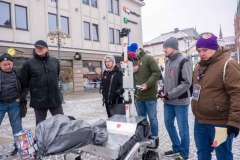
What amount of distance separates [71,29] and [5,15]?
18.2 feet

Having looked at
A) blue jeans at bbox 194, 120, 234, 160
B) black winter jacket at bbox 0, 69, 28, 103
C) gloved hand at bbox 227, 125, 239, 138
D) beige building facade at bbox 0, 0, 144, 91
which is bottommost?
blue jeans at bbox 194, 120, 234, 160

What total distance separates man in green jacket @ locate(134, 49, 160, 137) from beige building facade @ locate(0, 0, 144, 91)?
29.0 ft

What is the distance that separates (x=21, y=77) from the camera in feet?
14.3

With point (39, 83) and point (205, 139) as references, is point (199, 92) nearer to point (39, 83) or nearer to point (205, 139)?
point (205, 139)

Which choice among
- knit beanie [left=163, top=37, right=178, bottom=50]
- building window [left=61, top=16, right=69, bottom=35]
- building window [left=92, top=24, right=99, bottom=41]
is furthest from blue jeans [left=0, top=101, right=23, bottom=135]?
building window [left=92, top=24, right=99, bottom=41]

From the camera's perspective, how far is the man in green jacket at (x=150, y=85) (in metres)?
4.60

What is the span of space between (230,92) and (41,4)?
707 inches

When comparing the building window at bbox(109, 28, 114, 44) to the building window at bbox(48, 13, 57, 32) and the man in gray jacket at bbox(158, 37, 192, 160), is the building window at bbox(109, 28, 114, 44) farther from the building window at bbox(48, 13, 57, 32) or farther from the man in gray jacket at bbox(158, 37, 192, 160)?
the man in gray jacket at bbox(158, 37, 192, 160)

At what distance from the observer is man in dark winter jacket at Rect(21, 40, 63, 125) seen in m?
4.22

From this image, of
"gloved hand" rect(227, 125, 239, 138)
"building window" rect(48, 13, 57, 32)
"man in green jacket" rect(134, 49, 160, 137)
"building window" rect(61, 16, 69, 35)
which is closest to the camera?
"gloved hand" rect(227, 125, 239, 138)

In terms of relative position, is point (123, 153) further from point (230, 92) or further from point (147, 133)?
point (230, 92)

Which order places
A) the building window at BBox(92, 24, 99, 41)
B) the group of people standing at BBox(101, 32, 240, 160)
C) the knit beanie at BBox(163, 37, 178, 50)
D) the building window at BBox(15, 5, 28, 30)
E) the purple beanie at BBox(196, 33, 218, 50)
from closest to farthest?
the group of people standing at BBox(101, 32, 240, 160), the purple beanie at BBox(196, 33, 218, 50), the knit beanie at BBox(163, 37, 178, 50), the building window at BBox(15, 5, 28, 30), the building window at BBox(92, 24, 99, 41)

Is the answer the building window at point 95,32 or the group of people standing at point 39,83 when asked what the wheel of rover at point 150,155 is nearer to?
the group of people standing at point 39,83

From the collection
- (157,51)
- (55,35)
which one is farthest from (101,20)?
(157,51)
